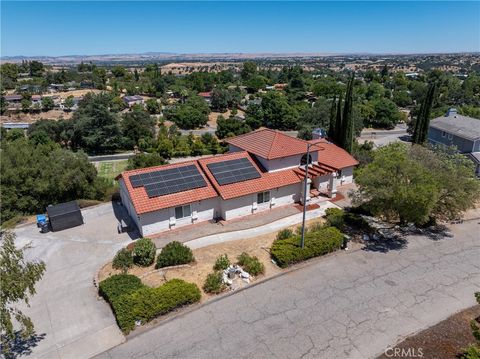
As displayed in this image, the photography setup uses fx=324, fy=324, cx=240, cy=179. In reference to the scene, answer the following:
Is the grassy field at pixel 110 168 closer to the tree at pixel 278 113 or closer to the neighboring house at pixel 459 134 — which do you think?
the tree at pixel 278 113

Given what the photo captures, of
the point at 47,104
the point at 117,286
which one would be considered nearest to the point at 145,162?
the point at 117,286

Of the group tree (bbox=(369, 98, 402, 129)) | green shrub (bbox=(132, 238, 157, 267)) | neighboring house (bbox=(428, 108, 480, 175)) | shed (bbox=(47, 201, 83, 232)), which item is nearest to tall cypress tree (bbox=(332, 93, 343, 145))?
neighboring house (bbox=(428, 108, 480, 175))

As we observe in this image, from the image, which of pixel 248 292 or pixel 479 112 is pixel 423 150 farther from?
pixel 479 112

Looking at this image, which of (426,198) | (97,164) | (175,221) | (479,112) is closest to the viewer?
(426,198)

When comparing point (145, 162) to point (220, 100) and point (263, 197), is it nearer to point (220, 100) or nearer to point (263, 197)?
point (263, 197)

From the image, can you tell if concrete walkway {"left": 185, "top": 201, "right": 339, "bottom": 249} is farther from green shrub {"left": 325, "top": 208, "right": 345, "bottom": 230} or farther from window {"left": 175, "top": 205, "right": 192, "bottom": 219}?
window {"left": 175, "top": 205, "right": 192, "bottom": 219}

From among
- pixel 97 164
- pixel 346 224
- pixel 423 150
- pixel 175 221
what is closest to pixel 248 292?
pixel 175 221
